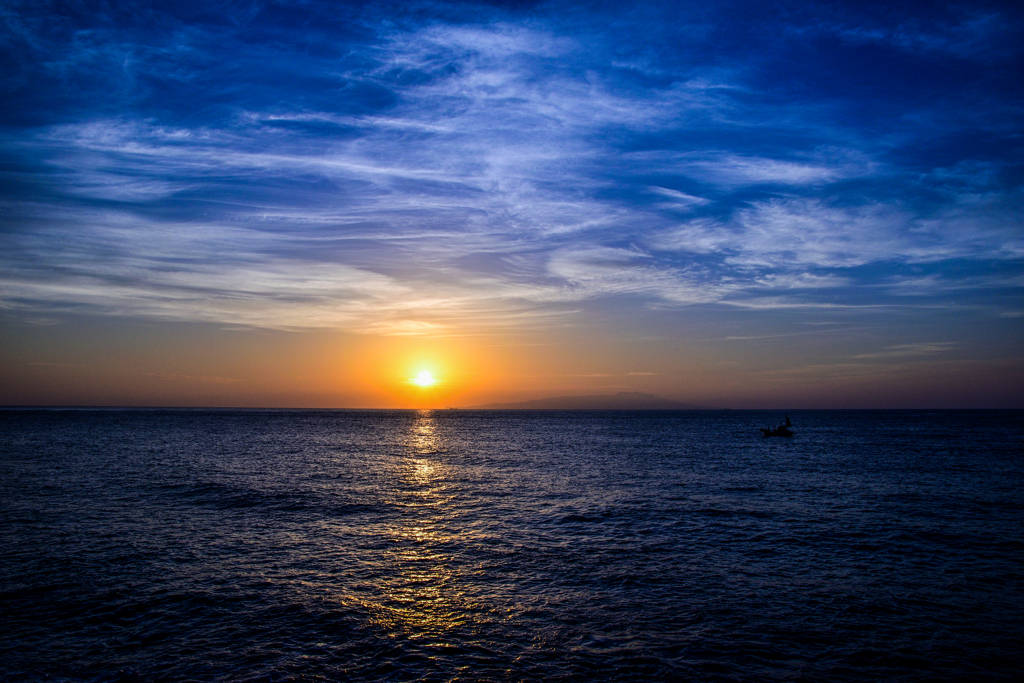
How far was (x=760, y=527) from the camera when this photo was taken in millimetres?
29625

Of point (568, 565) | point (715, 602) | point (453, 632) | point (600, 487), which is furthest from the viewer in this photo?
point (600, 487)

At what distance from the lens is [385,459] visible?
67125 millimetres

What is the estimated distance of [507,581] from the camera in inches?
810

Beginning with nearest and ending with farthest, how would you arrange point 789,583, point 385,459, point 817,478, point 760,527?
1. point 789,583
2. point 760,527
3. point 817,478
4. point 385,459

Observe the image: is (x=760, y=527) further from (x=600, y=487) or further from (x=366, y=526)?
(x=366, y=526)

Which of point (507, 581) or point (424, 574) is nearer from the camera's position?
point (507, 581)

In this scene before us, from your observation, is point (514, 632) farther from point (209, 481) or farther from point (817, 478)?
point (817, 478)

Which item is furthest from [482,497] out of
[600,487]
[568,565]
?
[568,565]

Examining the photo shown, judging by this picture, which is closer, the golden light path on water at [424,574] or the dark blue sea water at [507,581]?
the dark blue sea water at [507,581]

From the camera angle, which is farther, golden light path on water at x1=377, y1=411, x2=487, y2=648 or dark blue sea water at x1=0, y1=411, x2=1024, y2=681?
golden light path on water at x1=377, y1=411, x2=487, y2=648

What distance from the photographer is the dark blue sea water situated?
1457cm

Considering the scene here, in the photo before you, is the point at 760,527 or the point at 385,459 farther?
the point at 385,459

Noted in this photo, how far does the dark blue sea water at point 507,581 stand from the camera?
1457 centimetres

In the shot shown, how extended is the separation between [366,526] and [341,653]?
1528cm
